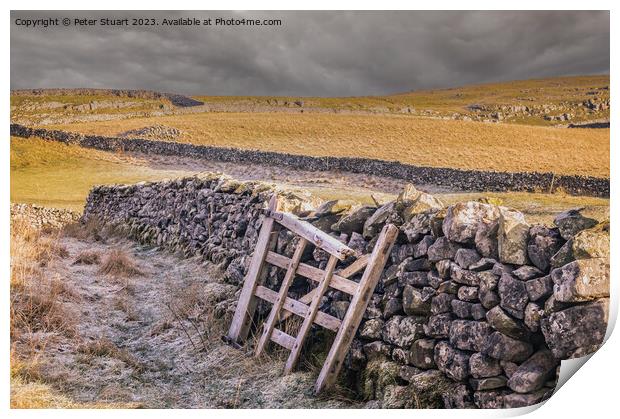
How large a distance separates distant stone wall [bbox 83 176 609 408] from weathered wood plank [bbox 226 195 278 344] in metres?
0.56

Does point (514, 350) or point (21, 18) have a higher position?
point (21, 18)

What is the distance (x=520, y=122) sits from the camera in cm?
2816

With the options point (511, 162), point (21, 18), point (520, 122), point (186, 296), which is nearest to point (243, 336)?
point (186, 296)

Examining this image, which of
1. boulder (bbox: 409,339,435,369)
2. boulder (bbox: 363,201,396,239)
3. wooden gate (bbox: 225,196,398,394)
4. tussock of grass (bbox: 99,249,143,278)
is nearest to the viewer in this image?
boulder (bbox: 409,339,435,369)

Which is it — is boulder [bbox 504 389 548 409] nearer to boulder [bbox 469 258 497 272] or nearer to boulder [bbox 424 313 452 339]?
boulder [bbox 424 313 452 339]

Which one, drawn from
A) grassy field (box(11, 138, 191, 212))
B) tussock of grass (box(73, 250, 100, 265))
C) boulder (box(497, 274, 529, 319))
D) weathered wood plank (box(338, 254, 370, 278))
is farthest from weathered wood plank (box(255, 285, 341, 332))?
grassy field (box(11, 138, 191, 212))

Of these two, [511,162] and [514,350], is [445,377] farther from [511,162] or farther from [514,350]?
[511,162]

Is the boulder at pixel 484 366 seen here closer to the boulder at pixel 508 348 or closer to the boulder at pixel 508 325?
the boulder at pixel 508 348

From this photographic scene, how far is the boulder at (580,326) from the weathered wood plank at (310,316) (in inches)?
A: 85.2

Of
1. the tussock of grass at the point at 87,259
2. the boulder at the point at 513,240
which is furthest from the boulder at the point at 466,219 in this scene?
the tussock of grass at the point at 87,259

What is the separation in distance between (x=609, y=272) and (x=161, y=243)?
30.5ft

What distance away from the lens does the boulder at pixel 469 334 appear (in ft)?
14.9

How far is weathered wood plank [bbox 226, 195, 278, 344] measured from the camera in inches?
253

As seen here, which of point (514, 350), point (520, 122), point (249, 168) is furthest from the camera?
point (520, 122)
